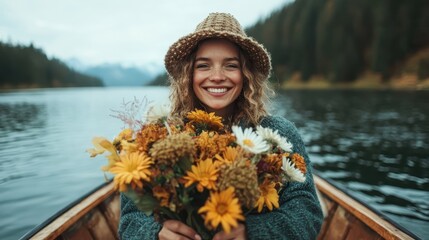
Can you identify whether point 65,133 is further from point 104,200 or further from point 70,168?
point 104,200

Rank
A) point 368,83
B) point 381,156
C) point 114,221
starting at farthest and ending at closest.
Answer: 1. point 368,83
2. point 381,156
3. point 114,221

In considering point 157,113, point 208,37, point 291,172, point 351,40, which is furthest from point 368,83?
point 157,113

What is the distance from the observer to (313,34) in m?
90.1

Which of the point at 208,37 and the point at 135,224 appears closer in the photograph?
the point at 135,224

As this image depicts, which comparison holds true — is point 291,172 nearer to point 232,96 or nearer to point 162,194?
point 162,194

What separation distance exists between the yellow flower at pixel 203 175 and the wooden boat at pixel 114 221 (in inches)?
102

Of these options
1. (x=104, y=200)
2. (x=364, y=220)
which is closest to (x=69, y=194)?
(x=104, y=200)

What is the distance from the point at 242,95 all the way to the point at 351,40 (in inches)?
3129

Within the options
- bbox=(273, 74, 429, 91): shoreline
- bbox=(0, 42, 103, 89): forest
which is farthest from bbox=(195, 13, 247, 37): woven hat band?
bbox=(0, 42, 103, 89): forest

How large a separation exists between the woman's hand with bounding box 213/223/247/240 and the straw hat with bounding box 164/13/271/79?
56.5 inches

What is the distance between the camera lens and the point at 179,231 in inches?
70.5

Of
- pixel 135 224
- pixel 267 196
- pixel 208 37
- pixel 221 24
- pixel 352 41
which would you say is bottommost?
pixel 135 224

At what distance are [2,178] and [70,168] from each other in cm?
231

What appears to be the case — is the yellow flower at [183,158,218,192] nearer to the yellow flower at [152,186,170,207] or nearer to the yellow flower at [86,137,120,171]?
the yellow flower at [152,186,170,207]
